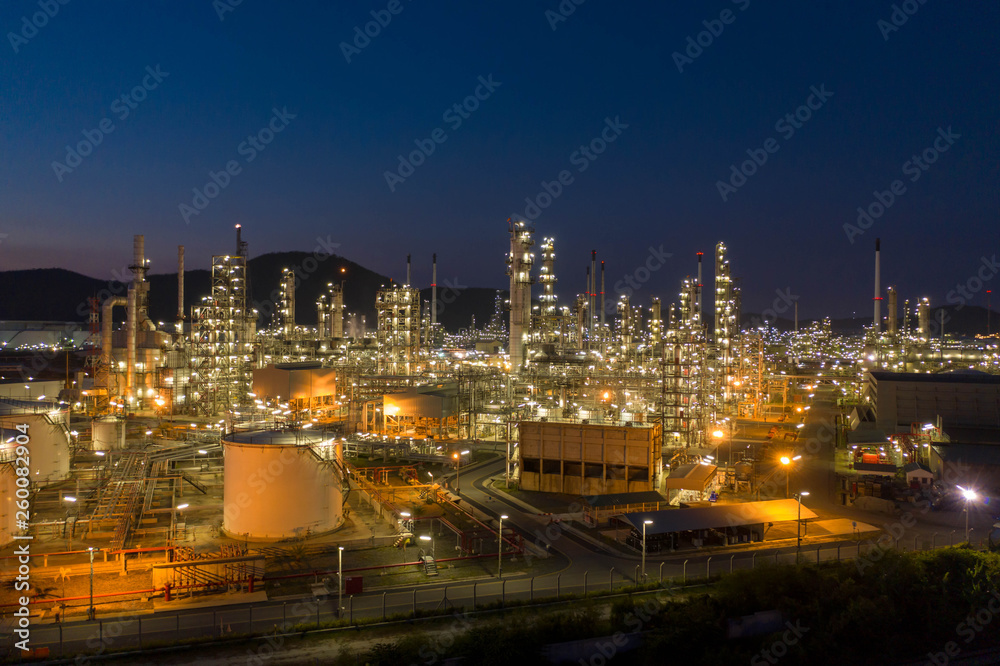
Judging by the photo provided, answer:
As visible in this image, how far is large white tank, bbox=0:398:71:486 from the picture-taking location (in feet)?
95.8

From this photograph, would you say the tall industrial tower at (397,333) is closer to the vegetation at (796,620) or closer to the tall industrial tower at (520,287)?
the tall industrial tower at (520,287)

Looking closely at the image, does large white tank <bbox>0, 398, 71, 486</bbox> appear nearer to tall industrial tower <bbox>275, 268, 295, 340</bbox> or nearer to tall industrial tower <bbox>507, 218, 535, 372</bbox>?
Answer: tall industrial tower <bbox>507, 218, 535, 372</bbox>

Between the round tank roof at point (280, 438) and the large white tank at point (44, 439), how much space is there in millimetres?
10841

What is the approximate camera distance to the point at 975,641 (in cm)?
1800

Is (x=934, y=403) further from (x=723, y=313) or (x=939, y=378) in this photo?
(x=723, y=313)

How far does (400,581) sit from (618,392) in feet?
92.1

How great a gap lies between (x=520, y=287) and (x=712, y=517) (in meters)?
26.5

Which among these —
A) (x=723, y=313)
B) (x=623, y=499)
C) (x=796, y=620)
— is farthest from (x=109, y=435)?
(x=723, y=313)

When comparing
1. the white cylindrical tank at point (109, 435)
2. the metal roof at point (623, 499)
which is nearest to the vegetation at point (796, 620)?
the metal roof at point (623, 499)

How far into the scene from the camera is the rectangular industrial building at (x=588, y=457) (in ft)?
96.3

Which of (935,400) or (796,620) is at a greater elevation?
(935,400)

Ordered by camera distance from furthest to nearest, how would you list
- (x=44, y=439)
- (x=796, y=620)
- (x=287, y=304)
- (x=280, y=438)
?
(x=287, y=304)
(x=44, y=439)
(x=280, y=438)
(x=796, y=620)

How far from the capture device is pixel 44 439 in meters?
29.7

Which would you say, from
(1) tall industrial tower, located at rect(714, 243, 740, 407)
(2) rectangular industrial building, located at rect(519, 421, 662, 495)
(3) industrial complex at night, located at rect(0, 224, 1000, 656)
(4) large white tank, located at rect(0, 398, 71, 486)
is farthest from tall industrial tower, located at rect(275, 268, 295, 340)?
(2) rectangular industrial building, located at rect(519, 421, 662, 495)
